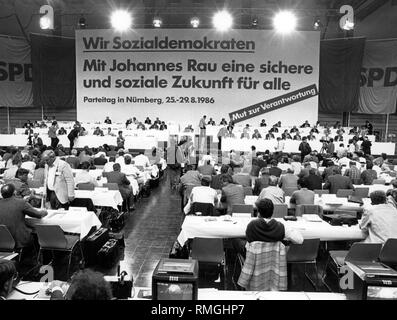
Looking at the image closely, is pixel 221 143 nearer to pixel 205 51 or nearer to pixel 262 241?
pixel 205 51

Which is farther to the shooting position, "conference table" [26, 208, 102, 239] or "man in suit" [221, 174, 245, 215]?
"man in suit" [221, 174, 245, 215]

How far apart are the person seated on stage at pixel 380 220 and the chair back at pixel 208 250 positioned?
5.57ft

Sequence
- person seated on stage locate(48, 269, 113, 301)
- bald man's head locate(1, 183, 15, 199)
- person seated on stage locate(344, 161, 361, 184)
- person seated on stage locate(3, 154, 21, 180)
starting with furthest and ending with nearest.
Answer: person seated on stage locate(344, 161, 361, 184)
person seated on stage locate(3, 154, 21, 180)
bald man's head locate(1, 183, 15, 199)
person seated on stage locate(48, 269, 113, 301)

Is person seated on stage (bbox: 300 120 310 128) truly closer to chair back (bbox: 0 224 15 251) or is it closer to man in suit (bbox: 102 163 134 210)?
man in suit (bbox: 102 163 134 210)

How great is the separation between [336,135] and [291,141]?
7.10 ft

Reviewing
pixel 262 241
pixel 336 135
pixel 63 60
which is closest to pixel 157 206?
pixel 262 241

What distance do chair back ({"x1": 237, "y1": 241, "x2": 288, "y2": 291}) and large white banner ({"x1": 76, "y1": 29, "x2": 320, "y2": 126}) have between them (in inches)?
629

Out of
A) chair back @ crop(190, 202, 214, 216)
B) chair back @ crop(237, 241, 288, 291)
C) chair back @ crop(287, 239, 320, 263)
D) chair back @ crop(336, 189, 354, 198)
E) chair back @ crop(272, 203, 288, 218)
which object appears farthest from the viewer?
chair back @ crop(336, 189, 354, 198)

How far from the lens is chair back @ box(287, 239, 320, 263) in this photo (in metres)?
4.49

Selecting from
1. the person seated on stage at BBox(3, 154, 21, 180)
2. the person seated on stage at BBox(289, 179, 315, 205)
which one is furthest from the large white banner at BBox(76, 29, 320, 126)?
the person seated on stage at BBox(289, 179, 315, 205)

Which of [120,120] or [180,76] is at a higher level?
[180,76]

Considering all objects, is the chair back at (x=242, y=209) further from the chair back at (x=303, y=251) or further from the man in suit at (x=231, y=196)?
the chair back at (x=303, y=251)

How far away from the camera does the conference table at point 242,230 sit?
16.4 feet
